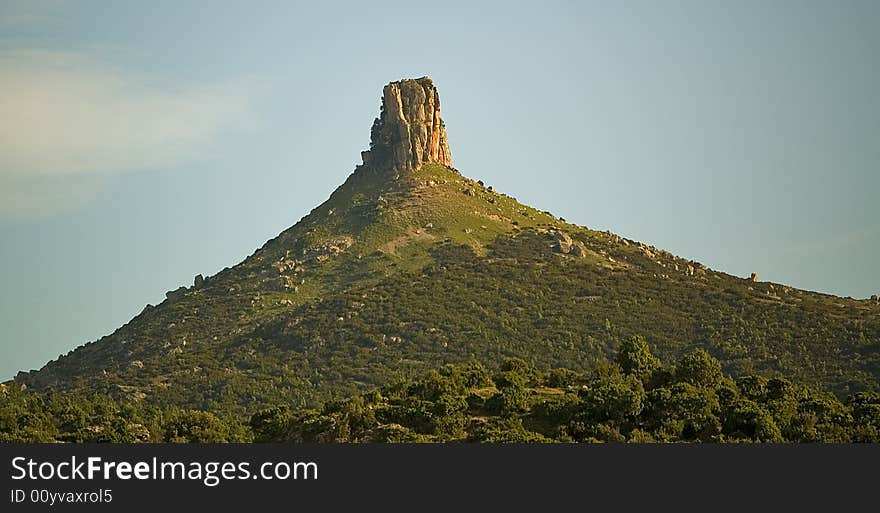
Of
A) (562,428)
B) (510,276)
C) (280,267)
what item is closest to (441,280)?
(510,276)

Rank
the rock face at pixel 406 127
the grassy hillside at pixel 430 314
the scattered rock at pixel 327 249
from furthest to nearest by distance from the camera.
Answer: the rock face at pixel 406 127, the scattered rock at pixel 327 249, the grassy hillside at pixel 430 314

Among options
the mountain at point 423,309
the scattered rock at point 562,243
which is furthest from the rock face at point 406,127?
the scattered rock at point 562,243

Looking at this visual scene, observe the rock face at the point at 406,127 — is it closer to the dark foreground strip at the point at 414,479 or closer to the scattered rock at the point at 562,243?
the scattered rock at the point at 562,243

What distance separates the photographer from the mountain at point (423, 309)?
128m

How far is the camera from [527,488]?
5319cm

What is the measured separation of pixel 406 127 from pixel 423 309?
109 feet

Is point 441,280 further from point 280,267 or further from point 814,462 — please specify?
point 814,462

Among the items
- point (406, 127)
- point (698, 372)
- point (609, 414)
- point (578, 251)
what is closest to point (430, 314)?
point (578, 251)

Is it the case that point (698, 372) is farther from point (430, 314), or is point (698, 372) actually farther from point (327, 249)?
point (327, 249)

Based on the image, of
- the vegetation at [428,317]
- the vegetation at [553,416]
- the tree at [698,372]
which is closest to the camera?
the vegetation at [553,416]

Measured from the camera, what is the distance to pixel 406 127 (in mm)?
167875

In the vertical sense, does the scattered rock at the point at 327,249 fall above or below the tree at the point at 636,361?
above

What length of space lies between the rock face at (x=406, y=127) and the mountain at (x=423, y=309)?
19cm

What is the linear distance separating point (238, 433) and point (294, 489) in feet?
93.5
